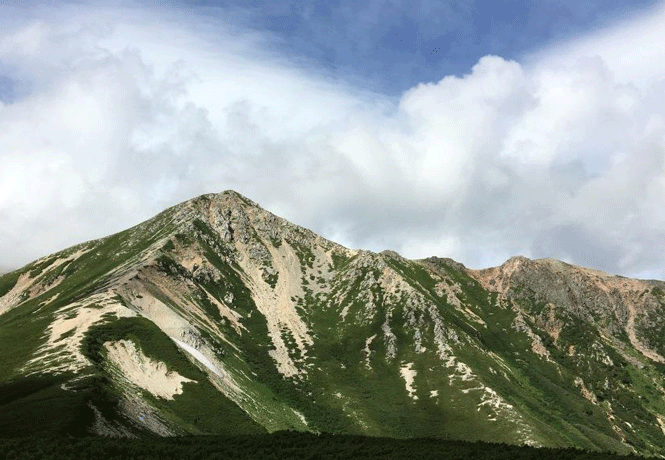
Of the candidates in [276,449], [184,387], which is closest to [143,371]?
[184,387]

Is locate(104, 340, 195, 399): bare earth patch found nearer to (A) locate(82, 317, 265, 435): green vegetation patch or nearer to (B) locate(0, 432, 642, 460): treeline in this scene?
(A) locate(82, 317, 265, 435): green vegetation patch

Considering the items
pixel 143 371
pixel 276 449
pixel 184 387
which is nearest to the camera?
pixel 276 449

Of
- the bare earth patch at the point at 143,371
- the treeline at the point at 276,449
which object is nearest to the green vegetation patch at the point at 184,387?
the bare earth patch at the point at 143,371

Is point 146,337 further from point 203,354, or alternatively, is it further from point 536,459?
point 536,459

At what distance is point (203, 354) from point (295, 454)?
128m

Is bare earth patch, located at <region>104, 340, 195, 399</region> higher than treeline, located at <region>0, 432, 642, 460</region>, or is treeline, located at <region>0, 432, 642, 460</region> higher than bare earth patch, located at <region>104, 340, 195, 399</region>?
bare earth patch, located at <region>104, 340, 195, 399</region>

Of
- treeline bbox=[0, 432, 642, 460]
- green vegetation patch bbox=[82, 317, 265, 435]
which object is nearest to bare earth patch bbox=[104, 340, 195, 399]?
green vegetation patch bbox=[82, 317, 265, 435]

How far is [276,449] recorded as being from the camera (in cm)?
6394

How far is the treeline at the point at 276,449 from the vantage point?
58125mm

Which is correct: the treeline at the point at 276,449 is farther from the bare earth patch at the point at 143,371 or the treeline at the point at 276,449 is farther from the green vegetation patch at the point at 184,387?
the bare earth patch at the point at 143,371

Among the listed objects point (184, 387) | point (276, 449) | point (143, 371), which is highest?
point (143, 371)

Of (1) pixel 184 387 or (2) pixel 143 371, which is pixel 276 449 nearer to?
(1) pixel 184 387

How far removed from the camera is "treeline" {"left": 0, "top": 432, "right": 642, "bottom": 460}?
58.1m

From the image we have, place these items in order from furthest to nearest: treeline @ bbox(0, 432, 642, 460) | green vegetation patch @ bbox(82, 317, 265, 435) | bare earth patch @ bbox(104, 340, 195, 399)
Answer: bare earth patch @ bbox(104, 340, 195, 399) → green vegetation patch @ bbox(82, 317, 265, 435) → treeline @ bbox(0, 432, 642, 460)
